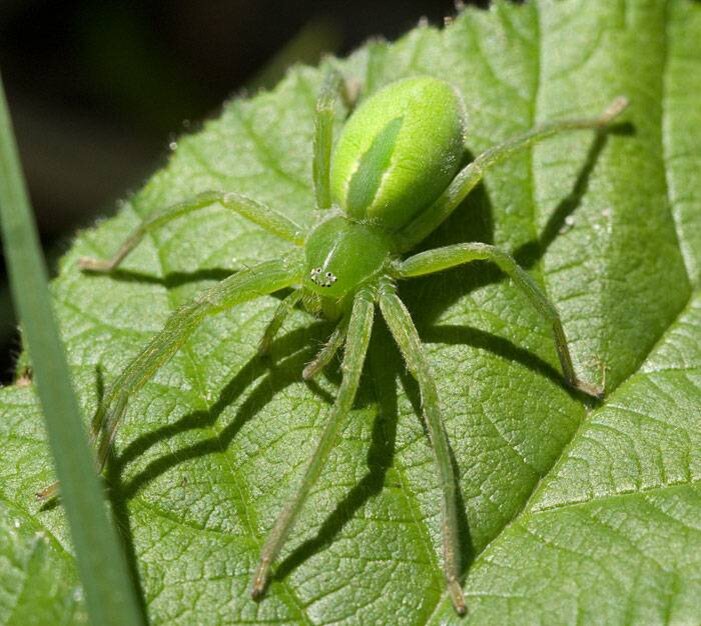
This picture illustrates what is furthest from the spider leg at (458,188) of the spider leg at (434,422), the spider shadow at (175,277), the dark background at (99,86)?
the dark background at (99,86)

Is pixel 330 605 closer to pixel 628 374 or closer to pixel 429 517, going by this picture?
pixel 429 517

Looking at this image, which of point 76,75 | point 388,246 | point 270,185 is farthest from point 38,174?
point 388,246

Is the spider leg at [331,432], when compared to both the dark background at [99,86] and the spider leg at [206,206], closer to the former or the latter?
the spider leg at [206,206]

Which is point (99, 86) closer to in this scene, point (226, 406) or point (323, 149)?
point (323, 149)

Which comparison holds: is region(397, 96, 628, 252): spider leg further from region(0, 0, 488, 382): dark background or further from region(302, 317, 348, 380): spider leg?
region(0, 0, 488, 382): dark background

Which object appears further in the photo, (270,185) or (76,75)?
(76,75)

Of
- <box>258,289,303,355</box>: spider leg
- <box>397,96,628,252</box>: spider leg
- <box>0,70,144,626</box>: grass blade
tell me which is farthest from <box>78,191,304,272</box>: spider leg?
<box>0,70,144,626</box>: grass blade
